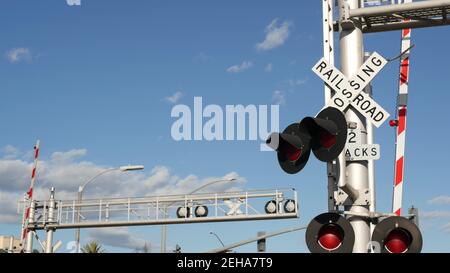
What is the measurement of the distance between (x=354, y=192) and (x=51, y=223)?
25919 millimetres

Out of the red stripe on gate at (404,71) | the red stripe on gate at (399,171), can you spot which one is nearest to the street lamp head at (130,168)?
the red stripe on gate at (404,71)

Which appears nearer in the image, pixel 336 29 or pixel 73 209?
pixel 336 29

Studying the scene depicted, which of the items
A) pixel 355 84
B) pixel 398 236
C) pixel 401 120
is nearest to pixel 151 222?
pixel 401 120

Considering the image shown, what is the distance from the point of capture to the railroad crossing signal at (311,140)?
259 inches

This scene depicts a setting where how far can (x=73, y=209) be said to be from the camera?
3100 cm

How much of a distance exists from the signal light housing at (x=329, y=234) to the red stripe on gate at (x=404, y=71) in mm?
4659

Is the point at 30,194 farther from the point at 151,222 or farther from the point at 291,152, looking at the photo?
the point at 291,152

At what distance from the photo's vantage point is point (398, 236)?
6547 mm

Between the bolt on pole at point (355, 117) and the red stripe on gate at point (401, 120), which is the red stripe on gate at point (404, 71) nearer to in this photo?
the red stripe on gate at point (401, 120)

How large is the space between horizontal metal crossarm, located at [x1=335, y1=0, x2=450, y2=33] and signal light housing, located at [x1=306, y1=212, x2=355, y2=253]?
2719 mm

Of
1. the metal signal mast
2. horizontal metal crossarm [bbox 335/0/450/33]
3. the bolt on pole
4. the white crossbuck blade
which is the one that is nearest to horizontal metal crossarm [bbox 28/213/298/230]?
horizontal metal crossarm [bbox 335/0/450/33]

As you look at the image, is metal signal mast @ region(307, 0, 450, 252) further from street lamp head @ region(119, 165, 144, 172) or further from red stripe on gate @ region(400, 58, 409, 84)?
street lamp head @ region(119, 165, 144, 172)
